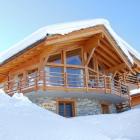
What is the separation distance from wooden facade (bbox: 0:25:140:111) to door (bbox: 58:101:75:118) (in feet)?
3.13

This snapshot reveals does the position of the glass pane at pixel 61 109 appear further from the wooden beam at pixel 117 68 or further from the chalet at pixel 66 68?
the wooden beam at pixel 117 68

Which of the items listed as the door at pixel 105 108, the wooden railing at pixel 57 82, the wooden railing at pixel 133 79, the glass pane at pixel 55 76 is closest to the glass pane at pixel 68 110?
the wooden railing at pixel 57 82

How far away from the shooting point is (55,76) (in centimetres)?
1431

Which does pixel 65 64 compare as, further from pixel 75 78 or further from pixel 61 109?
pixel 61 109

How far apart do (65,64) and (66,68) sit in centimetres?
37

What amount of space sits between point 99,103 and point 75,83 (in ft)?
5.99

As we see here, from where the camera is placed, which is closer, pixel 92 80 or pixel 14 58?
pixel 14 58

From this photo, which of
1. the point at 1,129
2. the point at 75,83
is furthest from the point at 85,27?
the point at 1,129

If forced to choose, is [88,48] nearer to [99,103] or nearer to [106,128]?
[99,103]

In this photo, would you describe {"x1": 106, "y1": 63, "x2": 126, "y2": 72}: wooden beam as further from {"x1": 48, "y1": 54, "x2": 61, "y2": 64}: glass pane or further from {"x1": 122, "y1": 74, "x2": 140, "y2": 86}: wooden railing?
{"x1": 48, "y1": 54, "x2": 61, "y2": 64}: glass pane

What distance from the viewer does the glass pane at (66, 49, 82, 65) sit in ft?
53.0

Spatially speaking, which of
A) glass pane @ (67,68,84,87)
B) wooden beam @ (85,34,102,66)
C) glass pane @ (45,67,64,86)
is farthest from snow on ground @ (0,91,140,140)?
wooden beam @ (85,34,102,66)

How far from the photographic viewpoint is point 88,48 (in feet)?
53.7

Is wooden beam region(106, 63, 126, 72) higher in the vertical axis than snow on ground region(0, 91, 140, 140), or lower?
higher
